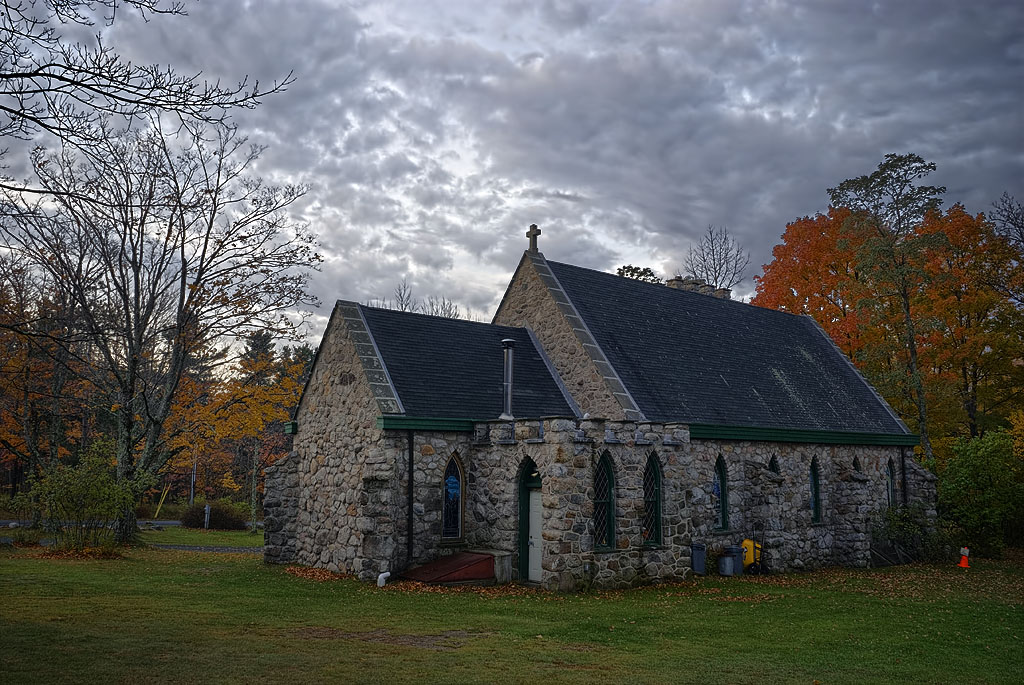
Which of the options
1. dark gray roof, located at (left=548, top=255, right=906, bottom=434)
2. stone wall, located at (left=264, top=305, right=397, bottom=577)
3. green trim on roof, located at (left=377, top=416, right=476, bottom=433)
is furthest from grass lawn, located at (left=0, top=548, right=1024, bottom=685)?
dark gray roof, located at (left=548, top=255, right=906, bottom=434)

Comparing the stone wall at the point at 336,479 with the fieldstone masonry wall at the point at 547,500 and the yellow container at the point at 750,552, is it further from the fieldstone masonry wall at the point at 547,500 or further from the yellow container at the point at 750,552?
the yellow container at the point at 750,552

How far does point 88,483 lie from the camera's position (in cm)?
1934

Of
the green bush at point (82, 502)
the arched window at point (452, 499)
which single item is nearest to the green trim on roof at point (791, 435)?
the arched window at point (452, 499)

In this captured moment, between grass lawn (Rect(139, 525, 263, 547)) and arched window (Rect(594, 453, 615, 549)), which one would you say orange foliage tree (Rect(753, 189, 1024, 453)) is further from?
grass lawn (Rect(139, 525, 263, 547))

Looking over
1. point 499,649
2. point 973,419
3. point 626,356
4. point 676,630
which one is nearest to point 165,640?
point 499,649

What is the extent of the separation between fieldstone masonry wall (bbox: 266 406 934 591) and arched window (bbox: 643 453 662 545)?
0.15 m

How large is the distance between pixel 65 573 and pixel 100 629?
265 inches

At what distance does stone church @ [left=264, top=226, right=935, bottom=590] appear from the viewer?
16859 millimetres

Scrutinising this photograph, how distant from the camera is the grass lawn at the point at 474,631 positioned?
8.88m

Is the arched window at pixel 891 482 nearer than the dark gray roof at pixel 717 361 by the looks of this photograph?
No

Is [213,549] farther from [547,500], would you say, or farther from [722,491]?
[722,491]

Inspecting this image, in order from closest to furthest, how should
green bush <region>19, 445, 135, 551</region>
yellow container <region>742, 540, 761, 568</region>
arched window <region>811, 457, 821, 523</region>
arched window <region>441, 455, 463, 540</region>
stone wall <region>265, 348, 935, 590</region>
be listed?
stone wall <region>265, 348, 935, 590</region>
arched window <region>441, 455, 463, 540</region>
green bush <region>19, 445, 135, 551</region>
yellow container <region>742, 540, 761, 568</region>
arched window <region>811, 457, 821, 523</region>

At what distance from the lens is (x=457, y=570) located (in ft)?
53.9

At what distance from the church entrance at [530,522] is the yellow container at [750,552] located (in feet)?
20.0
